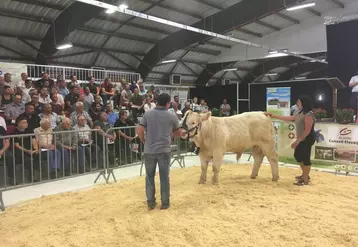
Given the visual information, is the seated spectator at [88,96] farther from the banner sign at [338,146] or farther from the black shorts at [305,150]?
the banner sign at [338,146]

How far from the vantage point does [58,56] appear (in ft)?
55.6

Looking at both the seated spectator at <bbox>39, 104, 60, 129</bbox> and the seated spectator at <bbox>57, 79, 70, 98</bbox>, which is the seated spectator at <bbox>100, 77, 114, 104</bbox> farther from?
the seated spectator at <bbox>39, 104, 60, 129</bbox>

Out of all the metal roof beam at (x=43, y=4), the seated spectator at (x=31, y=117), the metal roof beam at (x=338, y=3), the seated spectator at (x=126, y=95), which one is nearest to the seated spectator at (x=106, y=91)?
the seated spectator at (x=126, y=95)

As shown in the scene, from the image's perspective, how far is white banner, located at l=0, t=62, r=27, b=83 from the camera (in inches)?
403

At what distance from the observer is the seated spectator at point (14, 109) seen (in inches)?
309

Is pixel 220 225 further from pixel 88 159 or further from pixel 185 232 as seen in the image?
pixel 88 159

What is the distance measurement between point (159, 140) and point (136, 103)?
252 inches

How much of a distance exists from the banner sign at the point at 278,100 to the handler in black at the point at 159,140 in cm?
1320

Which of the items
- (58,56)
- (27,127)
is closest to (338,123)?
(27,127)

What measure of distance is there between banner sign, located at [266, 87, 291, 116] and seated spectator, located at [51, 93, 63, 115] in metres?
11.9

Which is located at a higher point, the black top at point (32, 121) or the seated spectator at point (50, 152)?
the black top at point (32, 121)

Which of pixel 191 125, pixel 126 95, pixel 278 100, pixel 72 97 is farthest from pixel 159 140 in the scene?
pixel 278 100

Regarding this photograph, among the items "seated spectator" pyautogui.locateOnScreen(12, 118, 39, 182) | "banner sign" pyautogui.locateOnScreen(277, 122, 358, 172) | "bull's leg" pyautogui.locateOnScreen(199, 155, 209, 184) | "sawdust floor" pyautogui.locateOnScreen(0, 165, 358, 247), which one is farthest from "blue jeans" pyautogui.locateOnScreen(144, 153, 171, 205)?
"banner sign" pyautogui.locateOnScreen(277, 122, 358, 172)

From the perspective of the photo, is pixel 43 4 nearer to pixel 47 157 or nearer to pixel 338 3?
pixel 47 157
